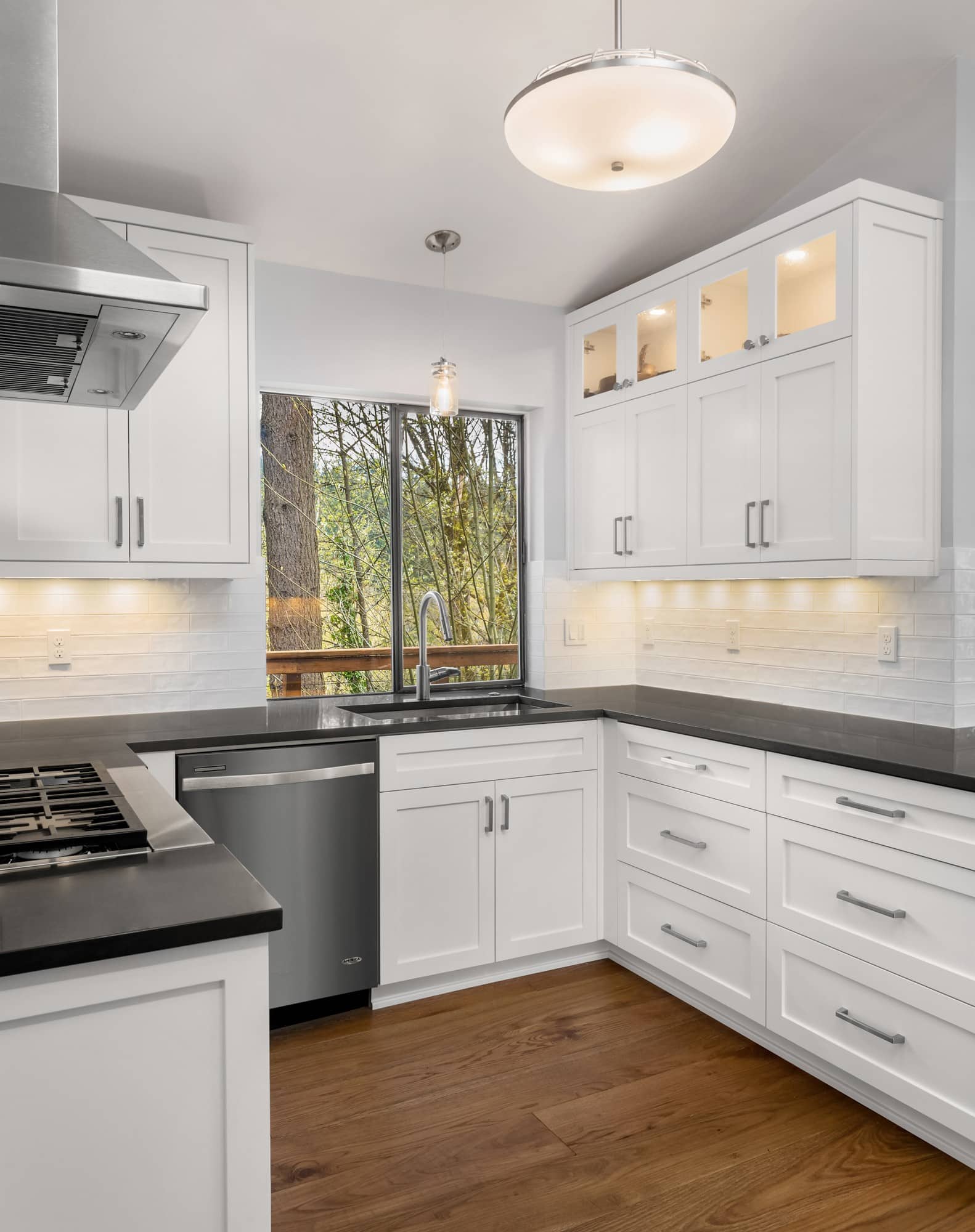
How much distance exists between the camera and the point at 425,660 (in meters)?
3.51

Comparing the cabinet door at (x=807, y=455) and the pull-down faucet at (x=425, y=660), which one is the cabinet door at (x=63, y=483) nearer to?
the pull-down faucet at (x=425, y=660)

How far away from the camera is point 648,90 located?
1669 mm

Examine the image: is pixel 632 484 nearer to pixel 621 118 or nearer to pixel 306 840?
pixel 306 840

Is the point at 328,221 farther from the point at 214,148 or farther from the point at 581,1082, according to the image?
the point at 581,1082

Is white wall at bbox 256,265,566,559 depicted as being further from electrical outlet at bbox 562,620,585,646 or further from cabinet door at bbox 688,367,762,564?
cabinet door at bbox 688,367,762,564

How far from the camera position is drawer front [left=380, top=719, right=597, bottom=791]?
2.97 meters

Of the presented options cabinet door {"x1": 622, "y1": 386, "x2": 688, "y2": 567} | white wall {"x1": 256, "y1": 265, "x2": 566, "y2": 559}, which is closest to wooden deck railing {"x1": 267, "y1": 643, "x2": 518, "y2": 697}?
white wall {"x1": 256, "y1": 265, "x2": 566, "y2": 559}

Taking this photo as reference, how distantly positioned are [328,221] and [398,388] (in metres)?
0.66

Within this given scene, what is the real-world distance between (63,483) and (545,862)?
196 centimetres

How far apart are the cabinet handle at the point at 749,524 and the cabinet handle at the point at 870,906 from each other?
3.54 ft

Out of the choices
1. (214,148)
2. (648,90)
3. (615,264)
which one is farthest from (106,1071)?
(615,264)

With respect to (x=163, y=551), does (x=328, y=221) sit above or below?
above

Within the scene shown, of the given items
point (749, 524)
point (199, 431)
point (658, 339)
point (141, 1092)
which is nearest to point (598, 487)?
point (658, 339)

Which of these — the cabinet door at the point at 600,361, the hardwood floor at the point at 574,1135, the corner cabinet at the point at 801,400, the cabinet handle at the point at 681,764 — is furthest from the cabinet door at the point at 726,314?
the hardwood floor at the point at 574,1135
